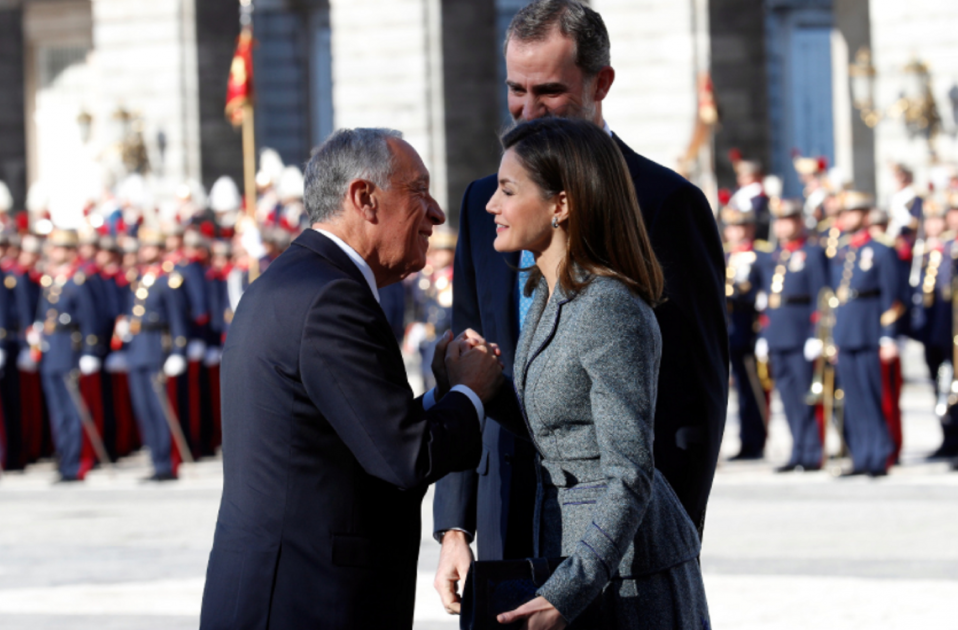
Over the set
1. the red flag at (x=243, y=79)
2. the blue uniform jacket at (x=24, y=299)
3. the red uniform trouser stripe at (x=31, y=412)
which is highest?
the red flag at (x=243, y=79)

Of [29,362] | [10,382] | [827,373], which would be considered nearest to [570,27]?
[827,373]

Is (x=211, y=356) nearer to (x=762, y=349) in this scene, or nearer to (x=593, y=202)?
(x=762, y=349)

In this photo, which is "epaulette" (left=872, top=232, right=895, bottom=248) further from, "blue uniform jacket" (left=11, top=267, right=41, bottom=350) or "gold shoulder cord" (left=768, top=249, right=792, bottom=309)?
"blue uniform jacket" (left=11, top=267, right=41, bottom=350)

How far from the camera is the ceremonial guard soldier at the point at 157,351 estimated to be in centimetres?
1385

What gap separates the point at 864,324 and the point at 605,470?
9794mm

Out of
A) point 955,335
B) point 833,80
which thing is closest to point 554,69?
point 955,335

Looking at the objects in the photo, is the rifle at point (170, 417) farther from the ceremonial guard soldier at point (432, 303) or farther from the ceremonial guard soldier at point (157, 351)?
the ceremonial guard soldier at point (432, 303)

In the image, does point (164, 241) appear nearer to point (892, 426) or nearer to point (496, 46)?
point (892, 426)

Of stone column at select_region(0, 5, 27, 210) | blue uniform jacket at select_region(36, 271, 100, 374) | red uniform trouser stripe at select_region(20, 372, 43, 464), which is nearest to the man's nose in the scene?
blue uniform jacket at select_region(36, 271, 100, 374)

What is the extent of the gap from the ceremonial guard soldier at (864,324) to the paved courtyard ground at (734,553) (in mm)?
519

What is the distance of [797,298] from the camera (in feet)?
42.2

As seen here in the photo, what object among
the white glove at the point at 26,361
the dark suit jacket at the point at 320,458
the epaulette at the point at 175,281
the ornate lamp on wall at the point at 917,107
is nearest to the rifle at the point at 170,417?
the epaulette at the point at 175,281

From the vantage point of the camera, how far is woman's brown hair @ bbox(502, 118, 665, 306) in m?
3.00

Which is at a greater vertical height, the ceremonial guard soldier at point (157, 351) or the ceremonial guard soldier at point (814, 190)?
the ceremonial guard soldier at point (814, 190)
